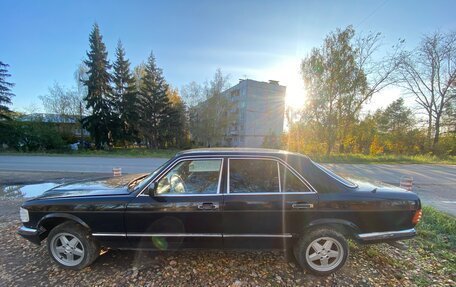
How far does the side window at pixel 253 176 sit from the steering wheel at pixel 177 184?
702 mm

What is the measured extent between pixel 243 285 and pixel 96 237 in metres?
2.04

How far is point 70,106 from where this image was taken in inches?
1115

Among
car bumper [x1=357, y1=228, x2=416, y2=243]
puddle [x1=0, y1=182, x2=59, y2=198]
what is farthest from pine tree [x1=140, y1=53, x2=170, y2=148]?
car bumper [x1=357, y1=228, x2=416, y2=243]

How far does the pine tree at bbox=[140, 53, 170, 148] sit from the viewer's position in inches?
1137

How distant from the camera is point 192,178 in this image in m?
3.12

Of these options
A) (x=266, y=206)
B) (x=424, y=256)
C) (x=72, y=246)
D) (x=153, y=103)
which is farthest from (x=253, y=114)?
(x=72, y=246)

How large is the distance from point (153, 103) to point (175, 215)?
28978 mm

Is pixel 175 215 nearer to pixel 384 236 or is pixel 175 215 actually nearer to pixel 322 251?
pixel 322 251

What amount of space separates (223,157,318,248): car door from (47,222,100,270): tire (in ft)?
6.10

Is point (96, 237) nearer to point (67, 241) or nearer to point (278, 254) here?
point (67, 241)

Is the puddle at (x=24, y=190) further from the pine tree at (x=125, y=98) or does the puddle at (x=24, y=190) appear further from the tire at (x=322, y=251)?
the pine tree at (x=125, y=98)

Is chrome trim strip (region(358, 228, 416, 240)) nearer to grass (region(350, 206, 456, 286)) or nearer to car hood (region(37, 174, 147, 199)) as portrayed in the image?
grass (region(350, 206, 456, 286))

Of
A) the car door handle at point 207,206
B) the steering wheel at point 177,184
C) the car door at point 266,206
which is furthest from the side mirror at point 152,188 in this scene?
the car door at point 266,206

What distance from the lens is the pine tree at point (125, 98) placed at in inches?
1081
